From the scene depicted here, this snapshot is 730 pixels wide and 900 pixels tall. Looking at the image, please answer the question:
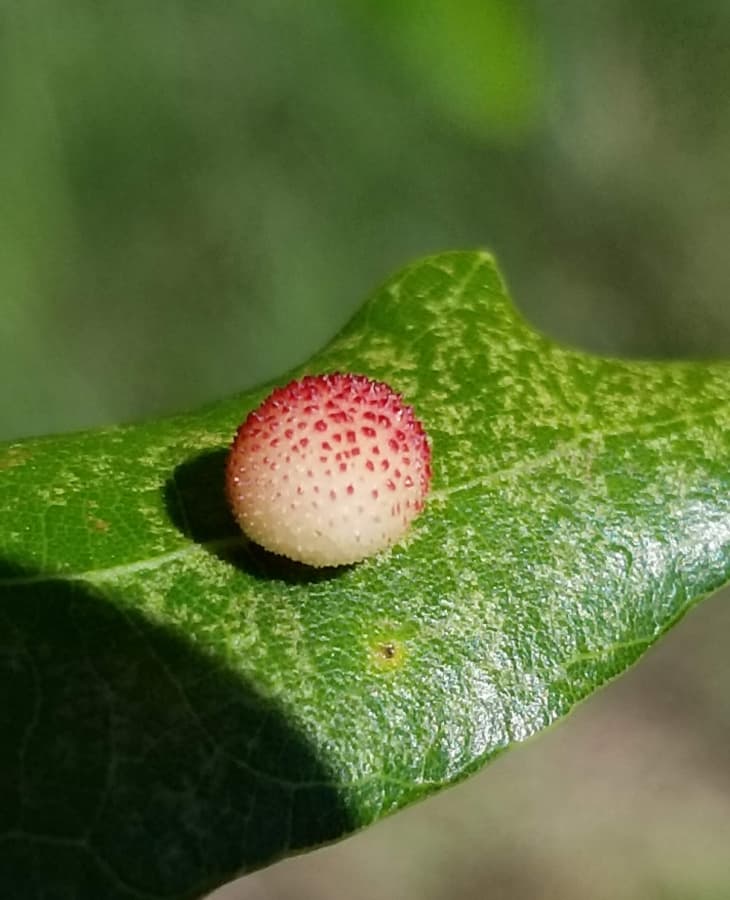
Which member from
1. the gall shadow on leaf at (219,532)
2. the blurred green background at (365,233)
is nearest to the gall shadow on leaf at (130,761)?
the gall shadow on leaf at (219,532)

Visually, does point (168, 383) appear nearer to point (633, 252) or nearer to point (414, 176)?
point (414, 176)

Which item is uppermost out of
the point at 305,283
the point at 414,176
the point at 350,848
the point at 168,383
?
the point at 414,176

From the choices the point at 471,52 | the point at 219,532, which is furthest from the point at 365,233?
the point at 219,532

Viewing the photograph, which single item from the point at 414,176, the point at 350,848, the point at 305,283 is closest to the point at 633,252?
the point at 414,176

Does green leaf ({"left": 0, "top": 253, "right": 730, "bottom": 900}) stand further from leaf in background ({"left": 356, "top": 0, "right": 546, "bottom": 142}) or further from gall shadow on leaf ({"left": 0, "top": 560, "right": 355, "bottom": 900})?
leaf in background ({"left": 356, "top": 0, "right": 546, "bottom": 142})

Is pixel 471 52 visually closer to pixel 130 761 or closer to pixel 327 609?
pixel 327 609

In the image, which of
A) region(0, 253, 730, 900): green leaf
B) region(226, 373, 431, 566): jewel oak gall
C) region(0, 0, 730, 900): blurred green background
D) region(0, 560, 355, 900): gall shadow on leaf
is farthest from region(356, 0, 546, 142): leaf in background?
region(0, 560, 355, 900): gall shadow on leaf
